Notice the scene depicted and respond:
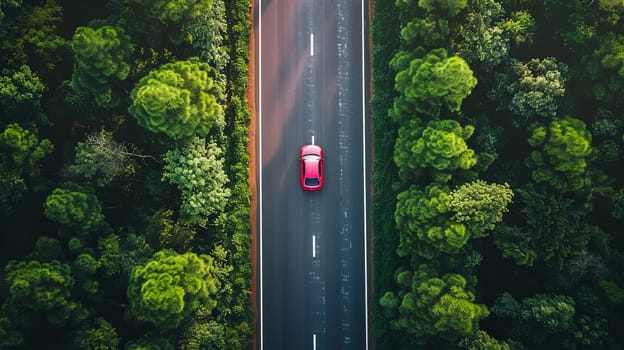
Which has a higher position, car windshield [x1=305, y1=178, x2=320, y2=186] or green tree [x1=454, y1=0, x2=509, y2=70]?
green tree [x1=454, y1=0, x2=509, y2=70]

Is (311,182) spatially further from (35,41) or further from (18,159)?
(35,41)

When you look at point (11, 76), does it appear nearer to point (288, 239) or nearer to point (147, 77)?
point (147, 77)

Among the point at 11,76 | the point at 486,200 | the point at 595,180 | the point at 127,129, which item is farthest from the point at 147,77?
the point at 595,180

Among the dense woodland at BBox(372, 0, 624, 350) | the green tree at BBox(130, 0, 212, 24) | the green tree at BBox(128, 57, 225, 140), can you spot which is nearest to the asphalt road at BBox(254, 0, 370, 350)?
the dense woodland at BBox(372, 0, 624, 350)

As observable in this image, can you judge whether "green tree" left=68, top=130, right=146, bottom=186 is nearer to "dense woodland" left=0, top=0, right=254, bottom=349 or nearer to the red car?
"dense woodland" left=0, top=0, right=254, bottom=349

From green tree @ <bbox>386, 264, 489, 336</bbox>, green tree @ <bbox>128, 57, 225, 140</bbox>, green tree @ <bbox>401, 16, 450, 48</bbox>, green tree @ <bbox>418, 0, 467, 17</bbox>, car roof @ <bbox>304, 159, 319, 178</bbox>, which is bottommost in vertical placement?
green tree @ <bbox>386, 264, 489, 336</bbox>

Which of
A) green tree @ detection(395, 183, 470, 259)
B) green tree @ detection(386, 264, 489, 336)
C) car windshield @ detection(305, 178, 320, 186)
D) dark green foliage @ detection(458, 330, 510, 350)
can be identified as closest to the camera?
green tree @ detection(386, 264, 489, 336)
